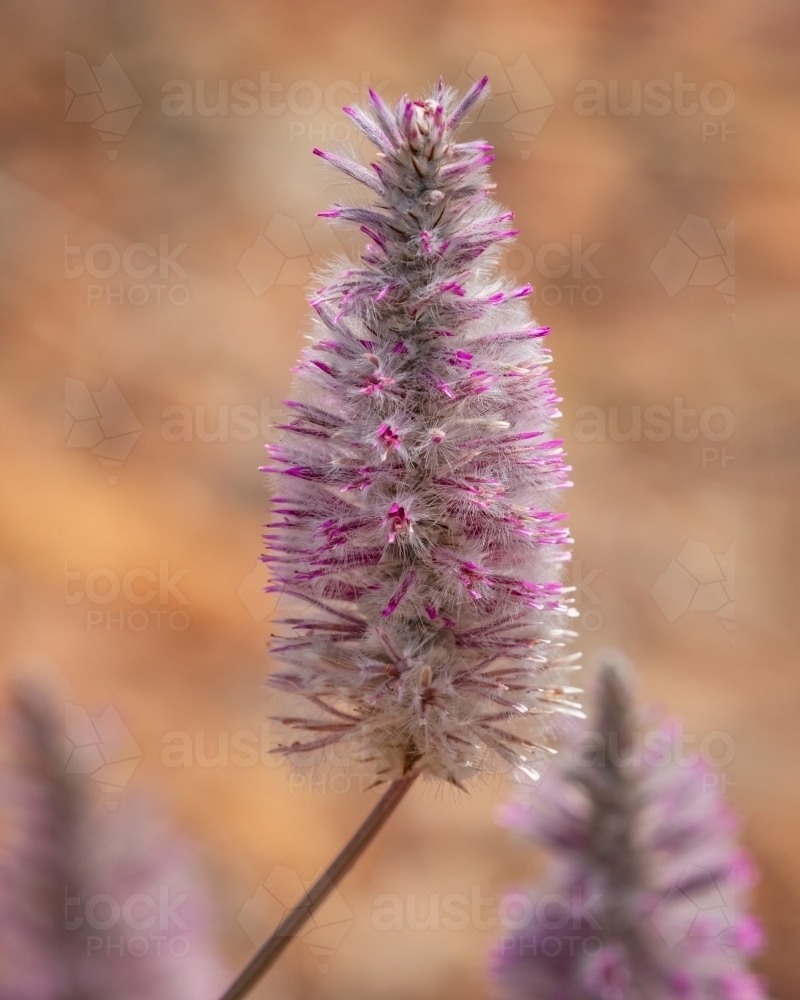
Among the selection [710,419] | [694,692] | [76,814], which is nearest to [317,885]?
[76,814]

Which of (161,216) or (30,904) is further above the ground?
(161,216)

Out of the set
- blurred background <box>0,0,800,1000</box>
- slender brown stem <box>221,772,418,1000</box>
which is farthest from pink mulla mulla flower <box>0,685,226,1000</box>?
blurred background <box>0,0,800,1000</box>

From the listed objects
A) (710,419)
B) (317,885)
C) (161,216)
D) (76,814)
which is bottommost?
(76,814)

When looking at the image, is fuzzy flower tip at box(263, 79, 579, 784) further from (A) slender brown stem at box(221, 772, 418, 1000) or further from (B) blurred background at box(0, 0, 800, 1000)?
(B) blurred background at box(0, 0, 800, 1000)

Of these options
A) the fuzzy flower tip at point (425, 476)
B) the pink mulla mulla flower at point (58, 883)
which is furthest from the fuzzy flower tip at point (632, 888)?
the pink mulla mulla flower at point (58, 883)

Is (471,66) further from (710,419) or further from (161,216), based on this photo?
(710,419)

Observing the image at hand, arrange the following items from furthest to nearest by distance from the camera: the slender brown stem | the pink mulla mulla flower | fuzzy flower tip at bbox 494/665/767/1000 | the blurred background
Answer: the blurred background < the pink mulla mulla flower < fuzzy flower tip at bbox 494/665/767/1000 < the slender brown stem

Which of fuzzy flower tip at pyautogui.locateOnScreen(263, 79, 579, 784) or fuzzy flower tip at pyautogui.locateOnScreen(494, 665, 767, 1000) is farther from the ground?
fuzzy flower tip at pyautogui.locateOnScreen(263, 79, 579, 784)

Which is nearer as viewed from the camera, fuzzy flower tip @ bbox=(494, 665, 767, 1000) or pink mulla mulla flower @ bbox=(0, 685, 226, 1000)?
fuzzy flower tip @ bbox=(494, 665, 767, 1000)
